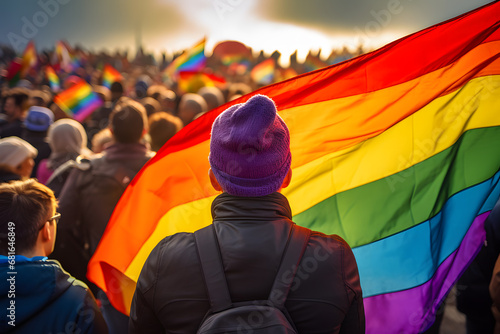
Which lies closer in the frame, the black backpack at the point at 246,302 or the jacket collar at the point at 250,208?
the black backpack at the point at 246,302

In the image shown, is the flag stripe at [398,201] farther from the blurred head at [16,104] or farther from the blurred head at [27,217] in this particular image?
the blurred head at [16,104]

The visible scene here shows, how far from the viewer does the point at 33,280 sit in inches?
69.4

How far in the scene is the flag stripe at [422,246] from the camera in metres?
2.10

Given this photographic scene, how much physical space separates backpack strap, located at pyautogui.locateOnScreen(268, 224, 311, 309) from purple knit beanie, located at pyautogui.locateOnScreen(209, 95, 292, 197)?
21 cm

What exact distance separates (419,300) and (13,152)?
2810 mm

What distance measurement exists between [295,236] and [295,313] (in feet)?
0.77

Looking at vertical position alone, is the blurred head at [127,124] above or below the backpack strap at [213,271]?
above

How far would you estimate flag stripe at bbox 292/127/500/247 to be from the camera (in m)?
2.14

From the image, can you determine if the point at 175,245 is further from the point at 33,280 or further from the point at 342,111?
the point at 342,111

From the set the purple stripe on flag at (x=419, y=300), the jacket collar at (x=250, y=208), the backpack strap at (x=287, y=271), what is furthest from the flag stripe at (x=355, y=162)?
the backpack strap at (x=287, y=271)

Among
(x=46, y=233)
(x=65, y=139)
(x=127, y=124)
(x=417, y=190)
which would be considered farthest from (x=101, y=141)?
(x=417, y=190)

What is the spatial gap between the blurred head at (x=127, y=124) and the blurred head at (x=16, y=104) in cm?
289

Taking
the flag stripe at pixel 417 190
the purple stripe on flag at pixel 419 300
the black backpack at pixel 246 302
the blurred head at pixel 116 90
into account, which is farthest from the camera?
the blurred head at pixel 116 90

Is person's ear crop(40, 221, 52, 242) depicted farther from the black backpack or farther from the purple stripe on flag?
the purple stripe on flag
